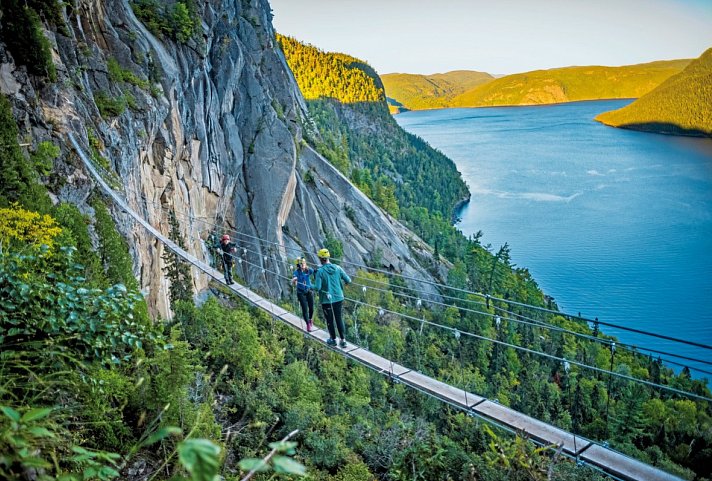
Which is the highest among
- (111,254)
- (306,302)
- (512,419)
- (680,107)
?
(680,107)

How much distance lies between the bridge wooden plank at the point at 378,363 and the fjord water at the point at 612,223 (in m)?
31.8

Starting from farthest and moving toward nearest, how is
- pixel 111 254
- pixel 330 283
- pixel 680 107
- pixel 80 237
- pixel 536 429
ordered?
pixel 680 107 < pixel 111 254 < pixel 330 283 < pixel 80 237 < pixel 536 429

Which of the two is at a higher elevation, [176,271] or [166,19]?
[166,19]

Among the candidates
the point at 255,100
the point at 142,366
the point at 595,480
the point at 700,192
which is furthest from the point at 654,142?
the point at 142,366

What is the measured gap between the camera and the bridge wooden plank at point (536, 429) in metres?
5.76

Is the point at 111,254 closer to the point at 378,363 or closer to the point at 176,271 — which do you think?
the point at 378,363

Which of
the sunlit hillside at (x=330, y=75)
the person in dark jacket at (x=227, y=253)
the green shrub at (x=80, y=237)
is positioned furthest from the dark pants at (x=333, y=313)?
the sunlit hillside at (x=330, y=75)

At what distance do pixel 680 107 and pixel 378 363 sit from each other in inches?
5532

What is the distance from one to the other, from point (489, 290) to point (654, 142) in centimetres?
8045

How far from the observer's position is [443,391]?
6828mm

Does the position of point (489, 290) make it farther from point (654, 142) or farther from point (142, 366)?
point (654, 142)

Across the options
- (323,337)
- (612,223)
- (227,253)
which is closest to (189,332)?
(227,253)

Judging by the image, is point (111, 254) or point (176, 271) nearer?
point (111, 254)

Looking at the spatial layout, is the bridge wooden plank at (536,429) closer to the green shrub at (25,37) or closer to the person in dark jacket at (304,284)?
the person in dark jacket at (304,284)
